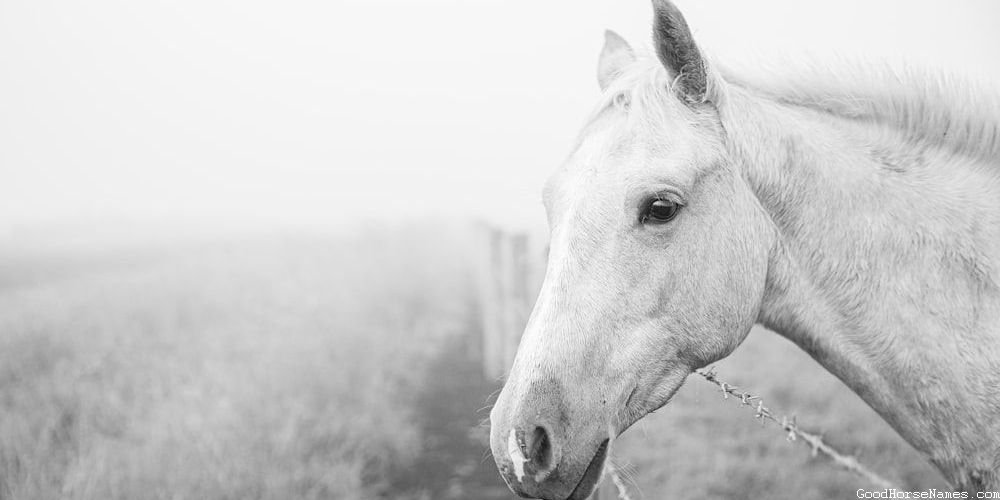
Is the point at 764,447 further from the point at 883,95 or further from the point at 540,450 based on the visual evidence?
the point at 540,450

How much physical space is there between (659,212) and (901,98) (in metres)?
1.13

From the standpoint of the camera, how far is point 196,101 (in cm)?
8288

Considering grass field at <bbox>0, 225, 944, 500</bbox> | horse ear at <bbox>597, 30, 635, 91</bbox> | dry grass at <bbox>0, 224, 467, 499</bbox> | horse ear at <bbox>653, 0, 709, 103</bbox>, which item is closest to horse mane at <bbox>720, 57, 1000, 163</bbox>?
horse ear at <bbox>653, 0, 709, 103</bbox>

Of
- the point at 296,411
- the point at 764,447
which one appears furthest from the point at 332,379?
the point at 764,447

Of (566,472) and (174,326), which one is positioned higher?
(566,472)

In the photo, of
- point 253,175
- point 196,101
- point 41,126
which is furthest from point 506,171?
point 41,126

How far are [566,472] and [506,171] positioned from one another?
4158cm

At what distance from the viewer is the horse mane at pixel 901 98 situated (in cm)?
185

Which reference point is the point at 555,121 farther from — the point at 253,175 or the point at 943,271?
the point at 943,271

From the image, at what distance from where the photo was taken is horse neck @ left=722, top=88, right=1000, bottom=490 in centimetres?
160

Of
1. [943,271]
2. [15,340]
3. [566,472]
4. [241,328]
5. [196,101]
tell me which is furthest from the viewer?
[196,101]

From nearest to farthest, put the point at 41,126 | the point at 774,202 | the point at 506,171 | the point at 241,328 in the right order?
Result: the point at 774,202 < the point at 241,328 < the point at 506,171 < the point at 41,126

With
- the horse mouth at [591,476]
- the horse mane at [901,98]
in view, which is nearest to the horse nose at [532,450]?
the horse mouth at [591,476]

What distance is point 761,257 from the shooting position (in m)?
1.76
